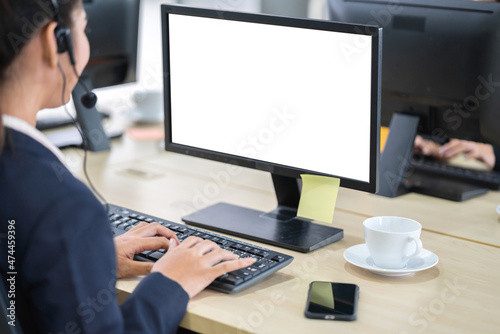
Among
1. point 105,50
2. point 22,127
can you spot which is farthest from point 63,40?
point 105,50

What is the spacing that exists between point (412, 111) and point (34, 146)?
1.08m

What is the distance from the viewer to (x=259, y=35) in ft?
4.28

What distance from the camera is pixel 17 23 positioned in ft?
2.83

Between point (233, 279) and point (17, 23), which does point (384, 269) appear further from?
point (17, 23)

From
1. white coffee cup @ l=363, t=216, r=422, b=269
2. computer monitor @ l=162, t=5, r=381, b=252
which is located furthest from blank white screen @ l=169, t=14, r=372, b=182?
white coffee cup @ l=363, t=216, r=422, b=269

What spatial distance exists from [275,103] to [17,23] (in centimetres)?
59

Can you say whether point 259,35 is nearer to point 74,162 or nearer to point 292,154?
point 292,154

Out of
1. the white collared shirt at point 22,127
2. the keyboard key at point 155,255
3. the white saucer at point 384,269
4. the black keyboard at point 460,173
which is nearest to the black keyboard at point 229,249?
the keyboard key at point 155,255

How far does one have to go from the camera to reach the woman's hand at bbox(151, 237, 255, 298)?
107 centimetres

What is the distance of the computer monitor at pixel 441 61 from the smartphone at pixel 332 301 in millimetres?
696

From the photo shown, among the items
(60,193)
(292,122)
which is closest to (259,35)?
(292,122)

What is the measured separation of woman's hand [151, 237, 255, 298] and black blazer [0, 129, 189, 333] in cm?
14

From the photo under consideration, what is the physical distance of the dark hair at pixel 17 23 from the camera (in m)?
0.85

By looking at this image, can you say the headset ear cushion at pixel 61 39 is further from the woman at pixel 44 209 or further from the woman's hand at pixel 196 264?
the woman's hand at pixel 196 264
